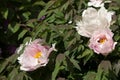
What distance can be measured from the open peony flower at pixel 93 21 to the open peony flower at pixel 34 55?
17 centimetres

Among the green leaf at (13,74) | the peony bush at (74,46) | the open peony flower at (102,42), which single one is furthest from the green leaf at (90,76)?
the green leaf at (13,74)

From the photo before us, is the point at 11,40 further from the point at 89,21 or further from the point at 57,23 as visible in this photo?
the point at 89,21

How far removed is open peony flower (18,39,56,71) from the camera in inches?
74.2

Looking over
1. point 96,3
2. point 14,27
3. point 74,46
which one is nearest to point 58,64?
point 74,46

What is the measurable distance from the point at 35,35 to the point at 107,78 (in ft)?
1.58

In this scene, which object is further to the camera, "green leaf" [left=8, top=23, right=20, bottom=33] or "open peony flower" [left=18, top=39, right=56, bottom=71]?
"green leaf" [left=8, top=23, right=20, bottom=33]

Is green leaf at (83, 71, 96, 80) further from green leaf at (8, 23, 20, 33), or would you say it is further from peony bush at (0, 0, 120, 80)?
green leaf at (8, 23, 20, 33)

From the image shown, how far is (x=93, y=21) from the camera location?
73.1 inches

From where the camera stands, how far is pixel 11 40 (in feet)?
9.35

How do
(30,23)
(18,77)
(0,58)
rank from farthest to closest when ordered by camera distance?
(0,58) < (30,23) < (18,77)

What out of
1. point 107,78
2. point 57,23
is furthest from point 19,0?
point 107,78

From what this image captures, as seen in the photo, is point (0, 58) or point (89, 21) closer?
point (89, 21)

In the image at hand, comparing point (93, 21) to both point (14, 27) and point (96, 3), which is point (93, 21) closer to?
point (96, 3)

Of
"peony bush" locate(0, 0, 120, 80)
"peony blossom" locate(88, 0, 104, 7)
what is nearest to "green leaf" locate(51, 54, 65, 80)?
"peony bush" locate(0, 0, 120, 80)
